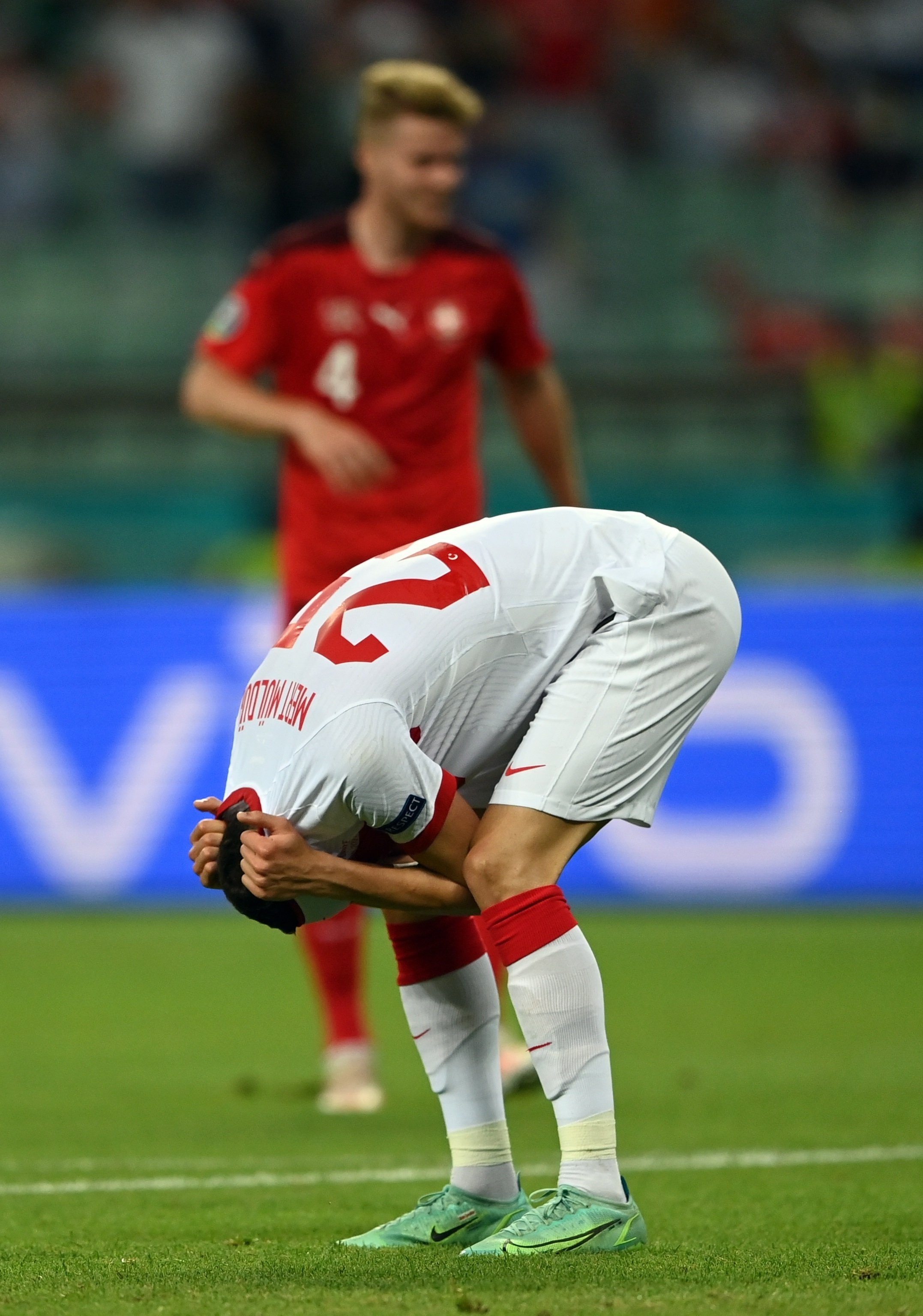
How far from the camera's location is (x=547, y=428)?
5.68 m

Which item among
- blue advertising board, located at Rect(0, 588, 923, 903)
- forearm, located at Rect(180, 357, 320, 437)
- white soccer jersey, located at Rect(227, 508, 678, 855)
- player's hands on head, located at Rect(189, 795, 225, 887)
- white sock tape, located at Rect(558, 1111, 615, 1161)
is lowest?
blue advertising board, located at Rect(0, 588, 923, 903)

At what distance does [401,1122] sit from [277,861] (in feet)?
7.04

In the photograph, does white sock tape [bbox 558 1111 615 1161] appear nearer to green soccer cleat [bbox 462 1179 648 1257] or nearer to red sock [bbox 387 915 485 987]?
green soccer cleat [bbox 462 1179 648 1257]

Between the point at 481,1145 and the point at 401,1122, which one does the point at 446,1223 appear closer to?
the point at 481,1145

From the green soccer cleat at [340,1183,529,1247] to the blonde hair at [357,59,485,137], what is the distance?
2802mm

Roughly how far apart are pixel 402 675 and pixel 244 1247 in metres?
1.03

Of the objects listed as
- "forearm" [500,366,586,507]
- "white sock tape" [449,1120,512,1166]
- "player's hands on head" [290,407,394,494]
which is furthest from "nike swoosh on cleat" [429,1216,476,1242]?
"forearm" [500,366,586,507]

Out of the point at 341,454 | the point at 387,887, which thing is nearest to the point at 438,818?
the point at 387,887

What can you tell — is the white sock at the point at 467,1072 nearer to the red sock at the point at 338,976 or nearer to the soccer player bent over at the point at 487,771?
the soccer player bent over at the point at 487,771

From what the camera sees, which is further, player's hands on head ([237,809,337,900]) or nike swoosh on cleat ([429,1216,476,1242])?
nike swoosh on cleat ([429,1216,476,1242])

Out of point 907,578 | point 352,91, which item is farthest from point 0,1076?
point 352,91

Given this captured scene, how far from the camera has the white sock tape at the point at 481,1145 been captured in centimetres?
366

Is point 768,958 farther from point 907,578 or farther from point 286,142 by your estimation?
point 286,142

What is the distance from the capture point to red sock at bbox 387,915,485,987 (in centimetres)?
366
